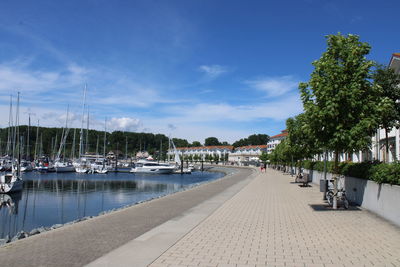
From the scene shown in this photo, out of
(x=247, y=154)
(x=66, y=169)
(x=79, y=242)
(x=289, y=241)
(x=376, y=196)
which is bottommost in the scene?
(x=66, y=169)

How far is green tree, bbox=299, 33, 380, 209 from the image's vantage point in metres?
13.9

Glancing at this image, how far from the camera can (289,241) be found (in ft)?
28.8

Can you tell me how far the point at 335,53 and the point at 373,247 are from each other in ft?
30.4

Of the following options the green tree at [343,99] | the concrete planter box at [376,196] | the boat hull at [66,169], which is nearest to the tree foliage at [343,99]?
the green tree at [343,99]

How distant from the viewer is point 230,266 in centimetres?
663

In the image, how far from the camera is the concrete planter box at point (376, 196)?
10.9 m

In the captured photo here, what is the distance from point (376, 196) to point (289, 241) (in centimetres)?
580

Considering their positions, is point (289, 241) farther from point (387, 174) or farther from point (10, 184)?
point (10, 184)

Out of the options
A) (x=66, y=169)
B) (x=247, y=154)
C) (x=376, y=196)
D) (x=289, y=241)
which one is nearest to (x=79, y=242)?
(x=289, y=241)

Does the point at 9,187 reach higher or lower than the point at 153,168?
lower

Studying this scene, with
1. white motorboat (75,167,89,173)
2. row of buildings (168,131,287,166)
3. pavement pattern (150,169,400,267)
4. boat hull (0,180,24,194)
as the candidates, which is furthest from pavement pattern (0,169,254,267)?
row of buildings (168,131,287,166)

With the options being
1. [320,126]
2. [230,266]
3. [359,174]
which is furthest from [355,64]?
[230,266]

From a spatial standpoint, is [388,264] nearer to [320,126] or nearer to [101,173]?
[320,126]

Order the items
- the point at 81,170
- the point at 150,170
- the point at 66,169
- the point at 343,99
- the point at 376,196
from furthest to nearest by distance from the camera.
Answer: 1. the point at 150,170
2. the point at 66,169
3. the point at 81,170
4. the point at 343,99
5. the point at 376,196
